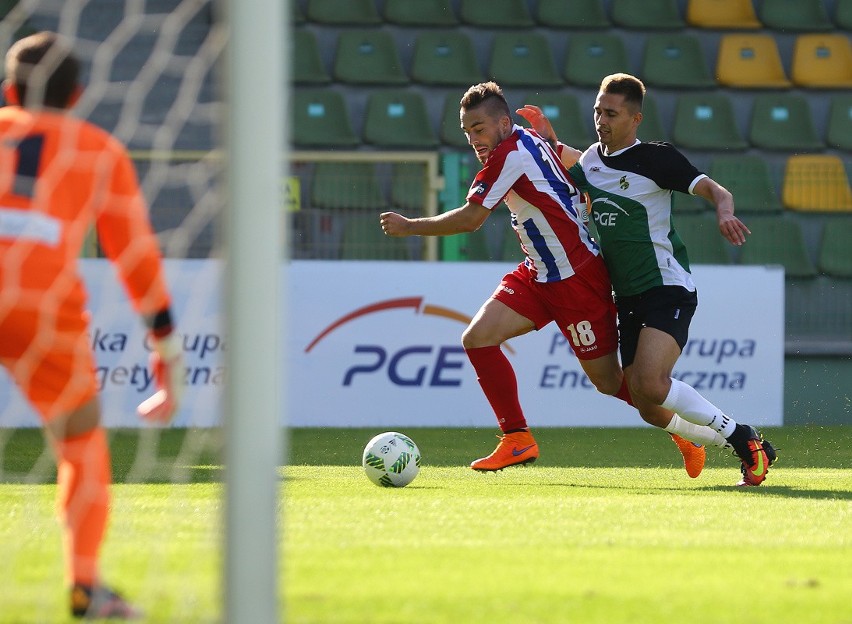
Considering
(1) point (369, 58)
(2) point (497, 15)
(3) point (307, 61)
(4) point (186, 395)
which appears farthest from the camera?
(2) point (497, 15)

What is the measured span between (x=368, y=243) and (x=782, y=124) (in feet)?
16.6

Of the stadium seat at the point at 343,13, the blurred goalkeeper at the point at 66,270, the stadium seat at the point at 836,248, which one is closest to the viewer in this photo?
the blurred goalkeeper at the point at 66,270

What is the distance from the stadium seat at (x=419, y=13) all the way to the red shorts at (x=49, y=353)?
35.2ft

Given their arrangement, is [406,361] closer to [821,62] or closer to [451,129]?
[451,129]

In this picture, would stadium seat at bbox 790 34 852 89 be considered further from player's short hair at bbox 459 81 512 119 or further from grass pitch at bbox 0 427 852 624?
player's short hair at bbox 459 81 512 119

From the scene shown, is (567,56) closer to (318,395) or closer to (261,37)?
(318,395)

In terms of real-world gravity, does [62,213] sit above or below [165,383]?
above

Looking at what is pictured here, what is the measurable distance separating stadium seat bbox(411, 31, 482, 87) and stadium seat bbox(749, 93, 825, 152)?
279 cm

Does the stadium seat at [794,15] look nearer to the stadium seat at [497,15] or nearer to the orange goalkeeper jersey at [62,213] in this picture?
the stadium seat at [497,15]

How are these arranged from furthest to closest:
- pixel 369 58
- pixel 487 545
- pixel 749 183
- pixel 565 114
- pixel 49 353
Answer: pixel 369 58 < pixel 565 114 < pixel 749 183 < pixel 487 545 < pixel 49 353

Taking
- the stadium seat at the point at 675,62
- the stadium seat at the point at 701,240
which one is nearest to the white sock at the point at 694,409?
the stadium seat at the point at 701,240

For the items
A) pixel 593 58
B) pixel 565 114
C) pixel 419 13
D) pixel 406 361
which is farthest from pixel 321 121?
pixel 406 361

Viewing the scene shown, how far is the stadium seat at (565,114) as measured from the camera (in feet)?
41.9

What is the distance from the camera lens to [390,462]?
611 centimetres
